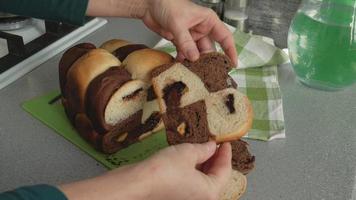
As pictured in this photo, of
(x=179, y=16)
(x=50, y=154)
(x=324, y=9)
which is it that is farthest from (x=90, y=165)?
(x=324, y=9)

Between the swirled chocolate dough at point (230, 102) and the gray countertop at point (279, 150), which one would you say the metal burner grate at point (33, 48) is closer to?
the gray countertop at point (279, 150)

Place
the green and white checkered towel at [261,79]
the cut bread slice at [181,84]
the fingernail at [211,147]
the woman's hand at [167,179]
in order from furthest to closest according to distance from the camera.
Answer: the green and white checkered towel at [261,79], the cut bread slice at [181,84], the fingernail at [211,147], the woman's hand at [167,179]

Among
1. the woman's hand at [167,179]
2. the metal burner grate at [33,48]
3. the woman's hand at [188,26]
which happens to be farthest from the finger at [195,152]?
the metal burner grate at [33,48]

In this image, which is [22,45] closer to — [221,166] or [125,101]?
[125,101]

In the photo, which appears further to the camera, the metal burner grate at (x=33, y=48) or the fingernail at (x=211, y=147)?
the metal burner grate at (x=33, y=48)

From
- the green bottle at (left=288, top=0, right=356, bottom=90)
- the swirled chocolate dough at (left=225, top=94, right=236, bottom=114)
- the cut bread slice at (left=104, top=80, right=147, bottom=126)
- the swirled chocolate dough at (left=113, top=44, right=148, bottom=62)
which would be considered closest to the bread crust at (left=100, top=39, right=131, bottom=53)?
the swirled chocolate dough at (left=113, top=44, right=148, bottom=62)

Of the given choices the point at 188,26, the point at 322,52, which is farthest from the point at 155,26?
the point at 322,52
